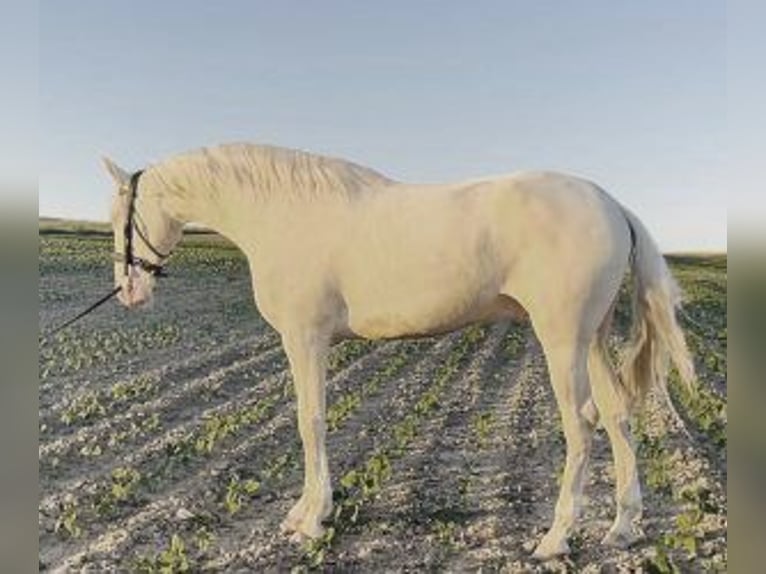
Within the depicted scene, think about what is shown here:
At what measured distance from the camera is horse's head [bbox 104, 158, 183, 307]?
3.22m

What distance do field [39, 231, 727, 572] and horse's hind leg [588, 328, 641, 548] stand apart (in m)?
0.07

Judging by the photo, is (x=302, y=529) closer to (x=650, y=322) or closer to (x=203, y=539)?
(x=203, y=539)

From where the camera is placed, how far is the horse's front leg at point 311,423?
304cm

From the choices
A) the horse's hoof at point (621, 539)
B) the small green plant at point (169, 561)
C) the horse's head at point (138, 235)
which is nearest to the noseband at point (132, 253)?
the horse's head at point (138, 235)

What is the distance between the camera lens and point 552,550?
2932mm

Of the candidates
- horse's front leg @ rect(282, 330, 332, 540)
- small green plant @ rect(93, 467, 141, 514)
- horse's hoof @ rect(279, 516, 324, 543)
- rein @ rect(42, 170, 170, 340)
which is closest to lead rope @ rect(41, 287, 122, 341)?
rein @ rect(42, 170, 170, 340)

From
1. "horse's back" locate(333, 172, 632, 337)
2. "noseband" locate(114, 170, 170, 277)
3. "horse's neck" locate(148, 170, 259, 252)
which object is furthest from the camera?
"noseband" locate(114, 170, 170, 277)

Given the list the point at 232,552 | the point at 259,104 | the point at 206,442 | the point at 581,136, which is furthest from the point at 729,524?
the point at 259,104

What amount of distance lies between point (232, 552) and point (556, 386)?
3.81 feet

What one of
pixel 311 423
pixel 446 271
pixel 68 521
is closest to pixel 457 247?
pixel 446 271

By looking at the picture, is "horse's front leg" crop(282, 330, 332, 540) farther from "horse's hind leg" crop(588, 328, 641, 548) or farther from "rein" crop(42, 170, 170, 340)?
"horse's hind leg" crop(588, 328, 641, 548)

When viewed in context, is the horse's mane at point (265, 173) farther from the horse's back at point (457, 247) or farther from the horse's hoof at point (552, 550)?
the horse's hoof at point (552, 550)

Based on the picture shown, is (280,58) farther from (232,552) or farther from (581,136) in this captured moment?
(232,552)

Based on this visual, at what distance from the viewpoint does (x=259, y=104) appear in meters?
3.30
